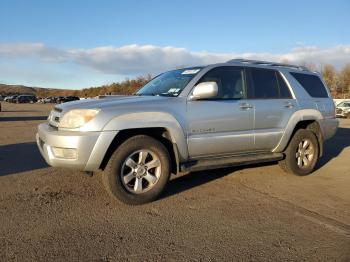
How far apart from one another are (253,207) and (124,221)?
1653 mm

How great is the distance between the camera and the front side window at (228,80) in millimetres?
5875

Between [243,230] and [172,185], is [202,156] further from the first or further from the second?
[243,230]

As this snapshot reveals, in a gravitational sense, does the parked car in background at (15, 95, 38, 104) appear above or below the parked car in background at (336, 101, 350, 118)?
above

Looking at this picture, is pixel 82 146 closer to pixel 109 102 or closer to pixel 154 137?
pixel 109 102

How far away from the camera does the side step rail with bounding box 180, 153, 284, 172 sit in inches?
214

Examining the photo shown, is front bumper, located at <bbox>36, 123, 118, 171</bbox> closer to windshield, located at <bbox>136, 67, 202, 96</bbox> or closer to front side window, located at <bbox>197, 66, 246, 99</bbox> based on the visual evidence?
windshield, located at <bbox>136, 67, 202, 96</bbox>

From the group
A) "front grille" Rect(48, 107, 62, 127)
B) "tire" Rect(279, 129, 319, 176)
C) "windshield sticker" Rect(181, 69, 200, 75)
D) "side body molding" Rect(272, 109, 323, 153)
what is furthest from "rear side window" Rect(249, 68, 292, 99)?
"front grille" Rect(48, 107, 62, 127)

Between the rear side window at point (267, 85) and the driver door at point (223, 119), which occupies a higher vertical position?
the rear side window at point (267, 85)

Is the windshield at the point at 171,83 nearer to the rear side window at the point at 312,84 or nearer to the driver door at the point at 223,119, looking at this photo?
the driver door at the point at 223,119

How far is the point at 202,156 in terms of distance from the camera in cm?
561

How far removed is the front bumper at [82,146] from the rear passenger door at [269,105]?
96.9 inches

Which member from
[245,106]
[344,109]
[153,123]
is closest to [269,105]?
[245,106]

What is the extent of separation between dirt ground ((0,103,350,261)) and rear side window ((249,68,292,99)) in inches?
54.4

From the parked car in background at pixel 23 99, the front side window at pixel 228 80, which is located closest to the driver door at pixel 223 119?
the front side window at pixel 228 80
